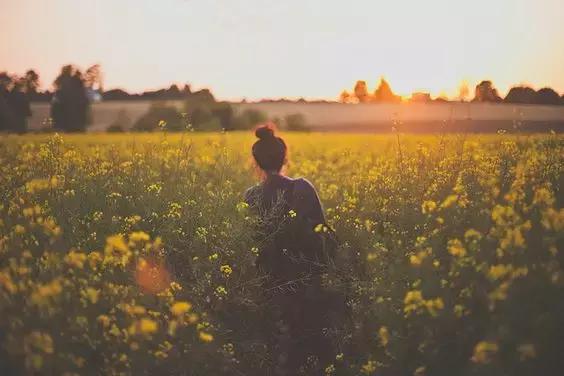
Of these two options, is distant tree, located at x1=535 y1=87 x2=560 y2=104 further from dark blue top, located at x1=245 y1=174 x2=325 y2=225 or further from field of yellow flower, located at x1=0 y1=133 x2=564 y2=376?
dark blue top, located at x1=245 y1=174 x2=325 y2=225

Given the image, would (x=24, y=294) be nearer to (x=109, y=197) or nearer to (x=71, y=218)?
(x=71, y=218)

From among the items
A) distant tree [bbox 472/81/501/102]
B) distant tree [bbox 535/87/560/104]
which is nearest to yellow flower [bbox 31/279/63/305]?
distant tree [bbox 472/81/501/102]

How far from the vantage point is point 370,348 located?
4156 millimetres

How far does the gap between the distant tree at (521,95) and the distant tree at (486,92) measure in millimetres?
283

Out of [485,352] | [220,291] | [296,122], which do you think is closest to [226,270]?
[220,291]

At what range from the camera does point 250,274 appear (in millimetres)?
5156

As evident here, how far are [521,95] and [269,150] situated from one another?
9.66ft

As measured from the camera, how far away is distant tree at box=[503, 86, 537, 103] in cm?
608

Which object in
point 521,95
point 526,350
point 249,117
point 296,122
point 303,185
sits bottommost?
point 526,350

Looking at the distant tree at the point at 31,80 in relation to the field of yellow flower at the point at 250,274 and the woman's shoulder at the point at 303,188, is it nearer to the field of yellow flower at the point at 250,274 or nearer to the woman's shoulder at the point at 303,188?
the field of yellow flower at the point at 250,274

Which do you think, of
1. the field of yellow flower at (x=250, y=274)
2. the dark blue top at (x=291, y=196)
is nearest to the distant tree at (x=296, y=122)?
the field of yellow flower at (x=250, y=274)

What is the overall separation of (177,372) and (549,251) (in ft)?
7.93

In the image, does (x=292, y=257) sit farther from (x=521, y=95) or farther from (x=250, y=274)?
(x=521, y=95)

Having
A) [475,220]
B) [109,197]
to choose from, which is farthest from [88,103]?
[475,220]
